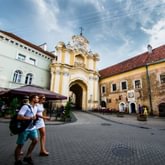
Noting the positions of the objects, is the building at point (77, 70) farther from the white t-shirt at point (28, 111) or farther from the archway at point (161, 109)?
the white t-shirt at point (28, 111)

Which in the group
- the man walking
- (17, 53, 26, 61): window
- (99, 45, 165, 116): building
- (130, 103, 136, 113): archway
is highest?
(17, 53, 26, 61): window

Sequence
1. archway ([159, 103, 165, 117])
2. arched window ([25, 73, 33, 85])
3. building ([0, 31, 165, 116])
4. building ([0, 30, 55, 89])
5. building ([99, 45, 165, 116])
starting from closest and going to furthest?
building ([0, 30, 55, 89]), archway ([159, 103, 165, 117]), building ([0, 31, 165, 116]), building ([99, 45, 165, 116]), arched window ([25, 73, 33, 85])

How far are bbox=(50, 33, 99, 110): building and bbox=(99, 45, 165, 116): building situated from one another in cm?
360

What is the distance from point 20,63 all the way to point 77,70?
10.6 meters

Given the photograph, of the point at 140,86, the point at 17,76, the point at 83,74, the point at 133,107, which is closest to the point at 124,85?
the point at 140,86

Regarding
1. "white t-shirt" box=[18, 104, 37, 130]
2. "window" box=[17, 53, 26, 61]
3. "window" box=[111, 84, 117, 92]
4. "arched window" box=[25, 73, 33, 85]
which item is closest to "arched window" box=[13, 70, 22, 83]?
"arched window" box=[25, 73, 33, 85]

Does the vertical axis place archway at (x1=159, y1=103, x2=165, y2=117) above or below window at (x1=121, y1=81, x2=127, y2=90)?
below

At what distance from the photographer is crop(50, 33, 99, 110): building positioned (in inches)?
930

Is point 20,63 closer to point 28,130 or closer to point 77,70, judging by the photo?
point 77,70

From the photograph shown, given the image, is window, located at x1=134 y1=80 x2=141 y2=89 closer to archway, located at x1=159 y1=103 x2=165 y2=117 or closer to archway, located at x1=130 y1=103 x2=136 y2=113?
archway, located at x1=130 y1=103 x2=136 y2=113

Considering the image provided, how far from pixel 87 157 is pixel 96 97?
23803 millimetres

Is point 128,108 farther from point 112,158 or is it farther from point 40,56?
point 112,158

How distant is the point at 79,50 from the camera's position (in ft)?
89.8

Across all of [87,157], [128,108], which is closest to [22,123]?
[87,157]
